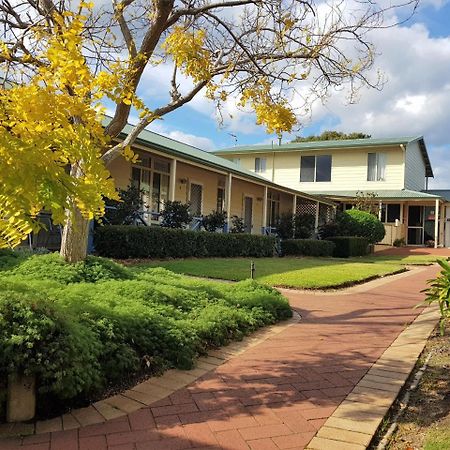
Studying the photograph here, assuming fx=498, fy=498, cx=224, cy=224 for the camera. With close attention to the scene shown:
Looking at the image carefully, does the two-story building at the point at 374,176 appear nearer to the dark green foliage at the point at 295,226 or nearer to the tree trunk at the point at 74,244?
the dark green foliage at the point at 295,226

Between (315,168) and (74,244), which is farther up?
(315,168)

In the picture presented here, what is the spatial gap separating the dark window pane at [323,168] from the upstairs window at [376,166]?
2696 mm

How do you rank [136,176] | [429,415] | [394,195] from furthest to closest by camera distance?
[394,195] < [136,176] < [429,415]

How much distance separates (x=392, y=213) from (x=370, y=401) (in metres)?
31.2

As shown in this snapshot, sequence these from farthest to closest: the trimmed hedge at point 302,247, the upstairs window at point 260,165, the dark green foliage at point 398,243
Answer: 1. the upstairs window at point 260,165
2. the dark green foliage at point 398,243
3. the trimmed hedge at point 302,247

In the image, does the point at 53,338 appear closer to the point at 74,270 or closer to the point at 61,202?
the point at 61,202

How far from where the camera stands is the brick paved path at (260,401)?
3.16 metres

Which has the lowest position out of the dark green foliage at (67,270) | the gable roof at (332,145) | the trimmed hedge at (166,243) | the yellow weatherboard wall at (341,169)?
the dark green foliage at (67,270)

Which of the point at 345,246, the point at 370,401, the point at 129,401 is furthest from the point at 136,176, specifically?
the point at 370,401

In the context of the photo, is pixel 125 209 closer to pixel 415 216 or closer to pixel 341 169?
pixel 341 169

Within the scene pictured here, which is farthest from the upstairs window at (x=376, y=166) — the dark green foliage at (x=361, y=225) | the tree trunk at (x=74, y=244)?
the tree trunk at (x=74, y=244)

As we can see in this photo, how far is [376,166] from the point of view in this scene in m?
33.1

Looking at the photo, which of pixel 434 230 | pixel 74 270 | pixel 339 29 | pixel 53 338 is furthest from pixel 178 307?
pixel 434 230

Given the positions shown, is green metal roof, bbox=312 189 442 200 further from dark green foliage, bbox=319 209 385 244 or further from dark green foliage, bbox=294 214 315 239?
dark green foliage, bbox=294 214 315 239
